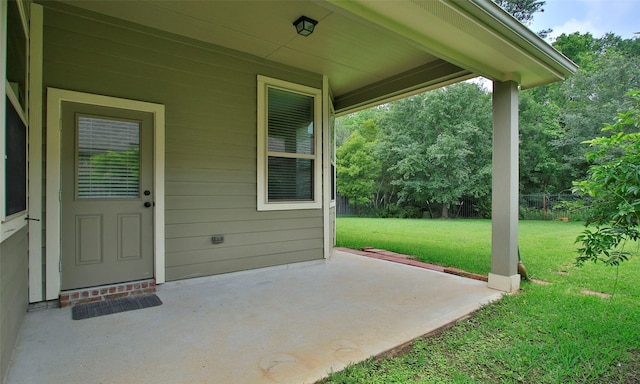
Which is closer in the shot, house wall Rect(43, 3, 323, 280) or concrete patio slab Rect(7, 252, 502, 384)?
concrete patio slab Rect(7, 252, 502, 384)

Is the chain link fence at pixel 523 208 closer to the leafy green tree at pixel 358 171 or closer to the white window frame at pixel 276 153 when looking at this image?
the leafy green tree at pixel 358 171

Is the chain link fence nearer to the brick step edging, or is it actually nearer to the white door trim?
the brick step edging

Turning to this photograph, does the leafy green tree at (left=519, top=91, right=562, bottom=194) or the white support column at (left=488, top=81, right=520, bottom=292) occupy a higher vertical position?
the leafy green tree at (left=519, top=91, right=562, bottom=194)

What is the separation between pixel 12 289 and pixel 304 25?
3.04 metres

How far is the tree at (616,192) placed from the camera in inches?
69.4

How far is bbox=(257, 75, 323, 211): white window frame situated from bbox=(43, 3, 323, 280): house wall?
0.09 metres

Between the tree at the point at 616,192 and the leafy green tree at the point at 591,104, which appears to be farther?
the leafy green tree at the point at 591,104

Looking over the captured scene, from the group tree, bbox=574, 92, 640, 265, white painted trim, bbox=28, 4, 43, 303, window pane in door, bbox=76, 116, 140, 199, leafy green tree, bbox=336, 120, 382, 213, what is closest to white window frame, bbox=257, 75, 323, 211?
window pane in door, bbox=76, 116, 140, 199

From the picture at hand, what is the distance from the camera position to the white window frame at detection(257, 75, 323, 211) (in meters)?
4.07

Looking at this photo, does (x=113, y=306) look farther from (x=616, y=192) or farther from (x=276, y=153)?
(x=616, y=192)

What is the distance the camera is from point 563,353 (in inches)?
83.8

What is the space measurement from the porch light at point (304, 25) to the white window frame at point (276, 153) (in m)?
1.02

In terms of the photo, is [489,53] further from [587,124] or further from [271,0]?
[587,124]

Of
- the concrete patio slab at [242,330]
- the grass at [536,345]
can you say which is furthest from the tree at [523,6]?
the concrete patio slab at [242,330]
